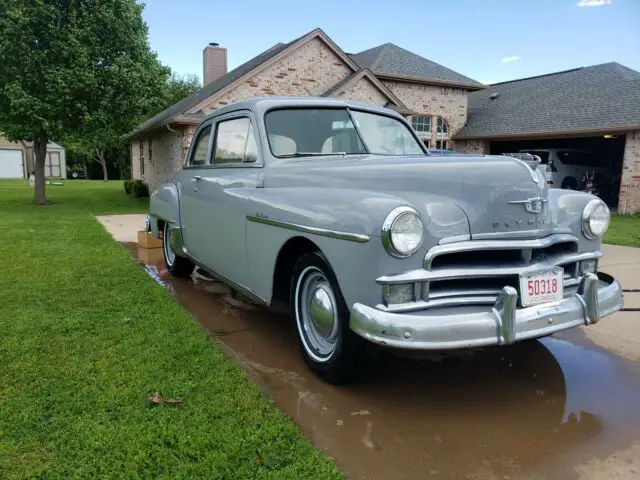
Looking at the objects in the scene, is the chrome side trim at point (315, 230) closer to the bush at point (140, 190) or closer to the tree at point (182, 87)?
the bush at point (140, 190)

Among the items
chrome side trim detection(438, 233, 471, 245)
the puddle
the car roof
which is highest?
the car roof

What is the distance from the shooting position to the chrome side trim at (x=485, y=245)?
101 inches

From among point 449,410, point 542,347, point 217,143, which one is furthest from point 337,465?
point 217,143

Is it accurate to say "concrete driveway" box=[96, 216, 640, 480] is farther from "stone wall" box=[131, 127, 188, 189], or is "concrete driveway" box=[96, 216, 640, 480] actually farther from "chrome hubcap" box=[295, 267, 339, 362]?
"stone wall" box=[131, 127, 188, 189]

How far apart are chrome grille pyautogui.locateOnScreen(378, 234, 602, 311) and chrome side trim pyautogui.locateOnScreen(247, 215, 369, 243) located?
0.24 m

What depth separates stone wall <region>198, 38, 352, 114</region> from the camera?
15148mm

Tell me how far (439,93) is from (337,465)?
63.6 feet

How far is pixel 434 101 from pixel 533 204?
1807cm

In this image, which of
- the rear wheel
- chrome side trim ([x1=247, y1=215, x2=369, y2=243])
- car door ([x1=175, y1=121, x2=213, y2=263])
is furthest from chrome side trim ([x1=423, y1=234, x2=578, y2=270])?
the rear wheel

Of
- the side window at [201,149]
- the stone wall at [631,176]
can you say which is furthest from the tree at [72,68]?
the stone wall at [631,176]

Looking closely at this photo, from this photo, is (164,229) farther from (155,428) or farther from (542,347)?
(542,347)

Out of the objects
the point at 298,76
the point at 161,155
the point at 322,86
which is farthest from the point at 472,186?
the point at 161,155

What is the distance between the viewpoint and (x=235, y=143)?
4328 millimetres

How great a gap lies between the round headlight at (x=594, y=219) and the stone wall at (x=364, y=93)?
43.2 ft
